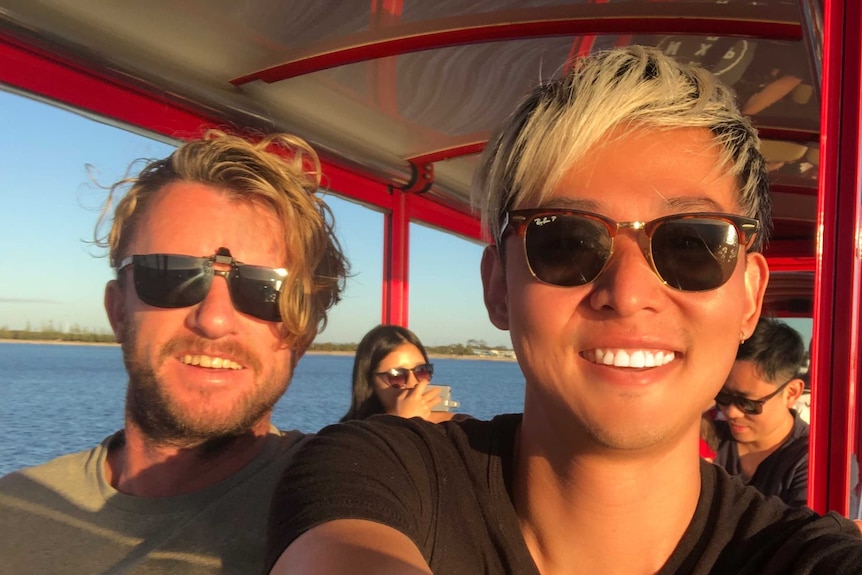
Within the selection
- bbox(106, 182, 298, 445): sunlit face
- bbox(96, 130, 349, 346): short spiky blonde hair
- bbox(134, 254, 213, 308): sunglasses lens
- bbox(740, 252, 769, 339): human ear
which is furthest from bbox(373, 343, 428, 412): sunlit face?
bbox(740, 252, 769, 339): human ear

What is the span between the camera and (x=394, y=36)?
Result: 2.18 meters

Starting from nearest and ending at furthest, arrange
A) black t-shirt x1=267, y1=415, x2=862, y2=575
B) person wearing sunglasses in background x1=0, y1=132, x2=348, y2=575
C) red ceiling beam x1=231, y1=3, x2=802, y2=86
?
black t-shirt x1=267, y1=415, x2=862, y2=575
person wearing sunglasses in background x1=0, y1=132, x2=348, y2=575
red ceiling beam x1=231, y1=3, x2=802, y2=86

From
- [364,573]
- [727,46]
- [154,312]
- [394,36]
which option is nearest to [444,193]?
[394,36]

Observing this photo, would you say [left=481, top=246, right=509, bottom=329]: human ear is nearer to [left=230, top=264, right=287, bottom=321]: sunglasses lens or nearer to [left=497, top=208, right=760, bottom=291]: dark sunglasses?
[left=497, top=208, right=760, bottom=291]: dark sunglasses

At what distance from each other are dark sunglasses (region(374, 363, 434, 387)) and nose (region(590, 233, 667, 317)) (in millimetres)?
1837

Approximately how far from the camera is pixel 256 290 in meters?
1.59

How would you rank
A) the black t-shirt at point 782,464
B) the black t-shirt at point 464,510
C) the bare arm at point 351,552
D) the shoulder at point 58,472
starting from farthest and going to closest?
the black t-shirt at point 782,464, the shoulder at point 58,472, the black t-shirt at point 464,510, the bare arm at point 351,552

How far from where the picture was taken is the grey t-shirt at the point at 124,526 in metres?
1.46

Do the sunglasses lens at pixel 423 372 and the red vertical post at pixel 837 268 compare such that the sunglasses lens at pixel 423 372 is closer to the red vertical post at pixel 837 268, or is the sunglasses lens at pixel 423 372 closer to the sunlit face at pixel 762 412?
the sunlit face at pixel 762 412

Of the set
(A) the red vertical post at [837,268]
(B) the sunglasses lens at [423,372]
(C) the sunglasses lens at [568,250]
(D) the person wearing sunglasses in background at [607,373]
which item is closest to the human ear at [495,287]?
(D) the person wearing sunglasses in background at [607,373]

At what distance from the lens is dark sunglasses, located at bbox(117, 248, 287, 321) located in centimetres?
154

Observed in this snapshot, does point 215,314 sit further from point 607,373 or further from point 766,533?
point 766,533

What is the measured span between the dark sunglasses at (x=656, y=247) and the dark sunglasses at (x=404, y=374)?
5.88ft

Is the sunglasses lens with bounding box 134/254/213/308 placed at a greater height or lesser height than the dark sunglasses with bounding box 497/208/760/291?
lesser
